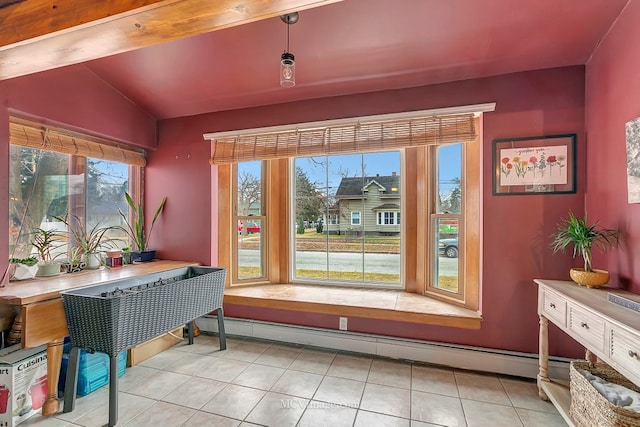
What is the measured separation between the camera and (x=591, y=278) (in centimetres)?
171

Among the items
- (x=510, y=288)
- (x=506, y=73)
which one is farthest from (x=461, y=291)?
(x=506, y=73)

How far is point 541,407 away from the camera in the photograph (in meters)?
1.85

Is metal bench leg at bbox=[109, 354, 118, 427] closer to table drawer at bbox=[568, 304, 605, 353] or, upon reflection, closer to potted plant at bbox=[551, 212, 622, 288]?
table drawer at bbox=[568, 304, 605, 353]

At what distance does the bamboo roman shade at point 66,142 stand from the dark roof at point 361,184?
225cm

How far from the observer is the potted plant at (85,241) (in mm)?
2580

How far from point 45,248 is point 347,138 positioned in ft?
8.96

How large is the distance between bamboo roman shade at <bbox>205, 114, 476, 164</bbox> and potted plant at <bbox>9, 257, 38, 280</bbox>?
5.35 feet

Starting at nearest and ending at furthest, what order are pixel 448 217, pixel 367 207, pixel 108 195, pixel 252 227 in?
pixel 448 217
pixel 108 195
pixel 367 207
pixel 252 227

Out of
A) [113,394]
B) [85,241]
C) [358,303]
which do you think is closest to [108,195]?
[85,241]

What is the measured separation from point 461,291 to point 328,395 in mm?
1427

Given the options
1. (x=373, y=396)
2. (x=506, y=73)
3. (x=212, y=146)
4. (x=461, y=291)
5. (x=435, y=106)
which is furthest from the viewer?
(x=212, y=146)

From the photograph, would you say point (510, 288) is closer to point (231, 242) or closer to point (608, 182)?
point (608, 182)

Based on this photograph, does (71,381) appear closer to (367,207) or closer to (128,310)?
(128,310)


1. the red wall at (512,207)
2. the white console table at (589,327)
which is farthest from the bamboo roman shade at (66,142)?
the white console table at (589,327)
